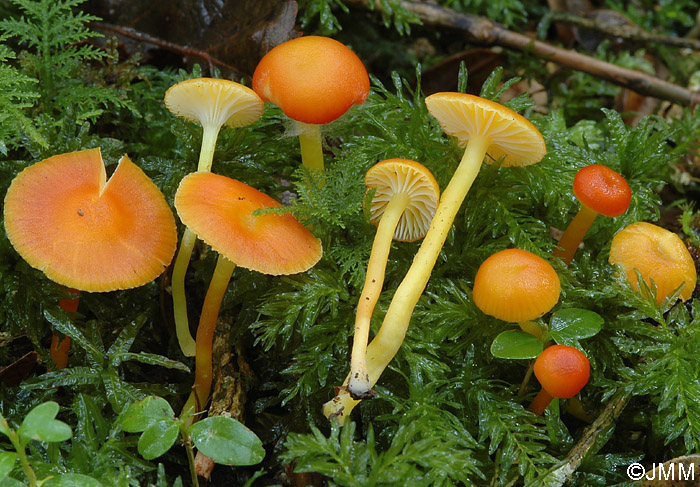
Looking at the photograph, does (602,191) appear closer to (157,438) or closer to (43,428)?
(157,438)

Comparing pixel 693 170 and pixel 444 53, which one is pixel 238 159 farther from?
pixel 693 170

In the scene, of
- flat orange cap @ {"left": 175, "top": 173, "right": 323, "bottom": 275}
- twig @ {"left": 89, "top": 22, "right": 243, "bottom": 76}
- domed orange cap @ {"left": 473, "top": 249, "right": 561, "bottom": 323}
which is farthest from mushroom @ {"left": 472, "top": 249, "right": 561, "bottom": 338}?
twig @ {"left": 89, "top": 22, "right": 243, "bottom": 76}

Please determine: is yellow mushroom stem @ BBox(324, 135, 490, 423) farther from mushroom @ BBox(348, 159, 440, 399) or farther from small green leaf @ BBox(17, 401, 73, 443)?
small green leaf @ BBox(17, 401, 73, 443)

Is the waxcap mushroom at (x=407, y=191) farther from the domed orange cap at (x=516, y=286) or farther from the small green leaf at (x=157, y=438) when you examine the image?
the small green leaf at (x=157, y=438)

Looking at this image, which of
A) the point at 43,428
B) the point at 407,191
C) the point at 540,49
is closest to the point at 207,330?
the point at 43,428

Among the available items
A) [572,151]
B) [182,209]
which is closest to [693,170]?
[572,151]

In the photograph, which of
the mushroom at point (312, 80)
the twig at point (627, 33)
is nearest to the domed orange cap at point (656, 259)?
the mushroom at point (312, 80)
